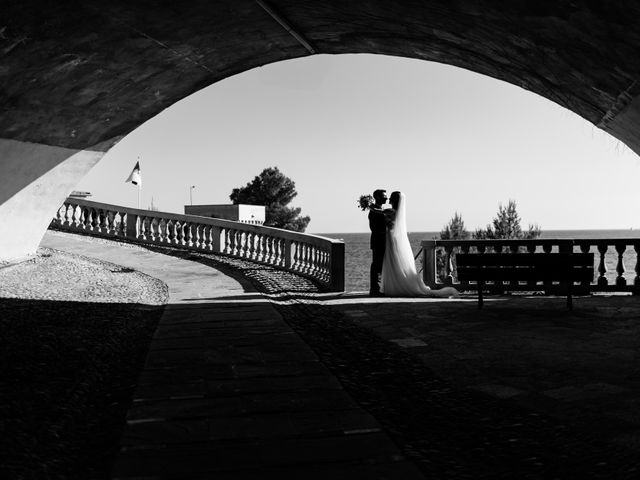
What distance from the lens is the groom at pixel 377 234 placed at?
A: 11492 mm


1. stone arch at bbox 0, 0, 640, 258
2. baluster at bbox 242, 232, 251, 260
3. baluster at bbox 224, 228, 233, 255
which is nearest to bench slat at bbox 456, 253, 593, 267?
stone arch at bbox 0, 0, 640, 258

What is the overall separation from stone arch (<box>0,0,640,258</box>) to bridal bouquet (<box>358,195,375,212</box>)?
2962mm

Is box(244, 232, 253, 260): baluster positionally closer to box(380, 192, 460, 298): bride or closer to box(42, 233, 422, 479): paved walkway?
box(380, 192, 460, 298): bride

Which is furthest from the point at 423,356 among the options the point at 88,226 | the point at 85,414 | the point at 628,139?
the point at 88,226

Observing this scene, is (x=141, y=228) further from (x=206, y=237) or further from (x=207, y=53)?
(x=207, y=53)

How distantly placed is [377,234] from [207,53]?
4.84m

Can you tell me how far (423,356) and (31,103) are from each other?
8.17 m

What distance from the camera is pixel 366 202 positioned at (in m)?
12.0

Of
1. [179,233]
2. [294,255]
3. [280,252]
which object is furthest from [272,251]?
[179,233]

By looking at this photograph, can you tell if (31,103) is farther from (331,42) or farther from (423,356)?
(423,356)

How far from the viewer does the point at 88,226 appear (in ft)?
66.0

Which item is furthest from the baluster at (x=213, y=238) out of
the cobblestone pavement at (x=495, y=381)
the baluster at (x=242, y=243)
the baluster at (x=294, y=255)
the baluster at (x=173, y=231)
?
the cobblestone pavement at (x=495, y=381)

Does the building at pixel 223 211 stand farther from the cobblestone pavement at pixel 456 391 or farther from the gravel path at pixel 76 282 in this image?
the cobblestone pavement at pixel 456 391

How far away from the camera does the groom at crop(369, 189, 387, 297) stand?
11492 millimetres
